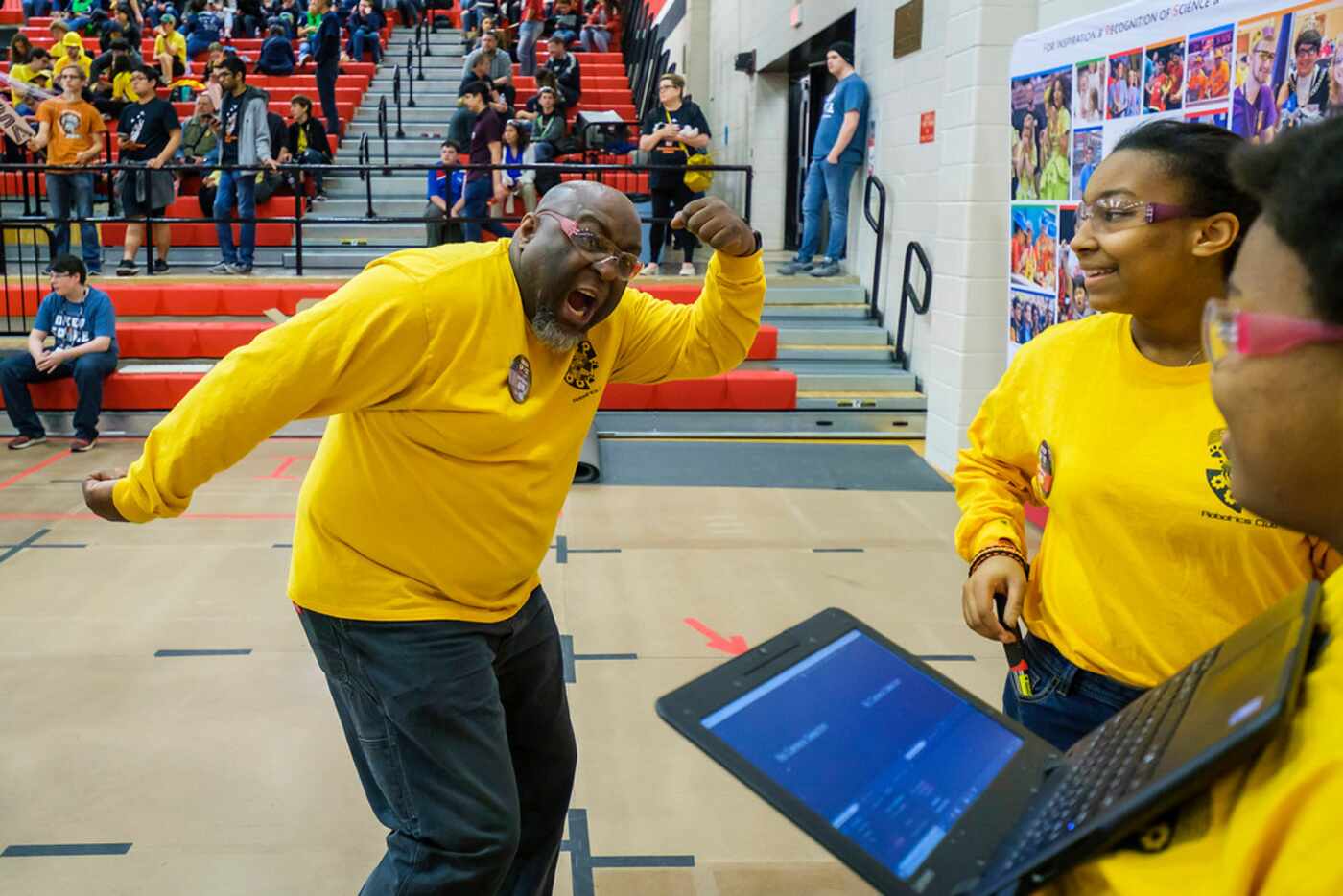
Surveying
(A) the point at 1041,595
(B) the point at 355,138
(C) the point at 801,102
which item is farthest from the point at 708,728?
(B) the point at 355,138

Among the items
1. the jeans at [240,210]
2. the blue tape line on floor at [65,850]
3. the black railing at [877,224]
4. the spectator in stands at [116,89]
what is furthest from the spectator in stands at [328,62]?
the blue tape line on floor at [65,850]

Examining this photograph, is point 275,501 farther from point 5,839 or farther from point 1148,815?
point 1148,815

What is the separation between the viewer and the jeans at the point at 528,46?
1850 cm

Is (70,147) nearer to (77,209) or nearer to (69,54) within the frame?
(77,209)

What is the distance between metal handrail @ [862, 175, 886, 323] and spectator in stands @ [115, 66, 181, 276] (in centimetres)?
664

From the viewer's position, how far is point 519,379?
7.27 feet

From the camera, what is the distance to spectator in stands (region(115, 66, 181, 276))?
11.3m

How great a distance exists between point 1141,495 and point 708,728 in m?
0.98

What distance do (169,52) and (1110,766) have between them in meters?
19.1

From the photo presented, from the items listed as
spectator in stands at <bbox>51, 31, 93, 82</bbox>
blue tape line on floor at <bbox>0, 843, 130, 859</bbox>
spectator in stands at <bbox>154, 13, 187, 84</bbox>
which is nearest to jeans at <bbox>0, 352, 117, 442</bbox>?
blue tape line on floor at <bbox>0, 843, 130, 859</bbox>

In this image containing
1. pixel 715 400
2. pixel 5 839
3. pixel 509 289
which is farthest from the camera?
pixel 715 400

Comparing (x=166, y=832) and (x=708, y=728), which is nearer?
(x=708, y=728)

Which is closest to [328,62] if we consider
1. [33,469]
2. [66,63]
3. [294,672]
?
[66,63]

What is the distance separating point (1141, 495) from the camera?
1.84 meters
